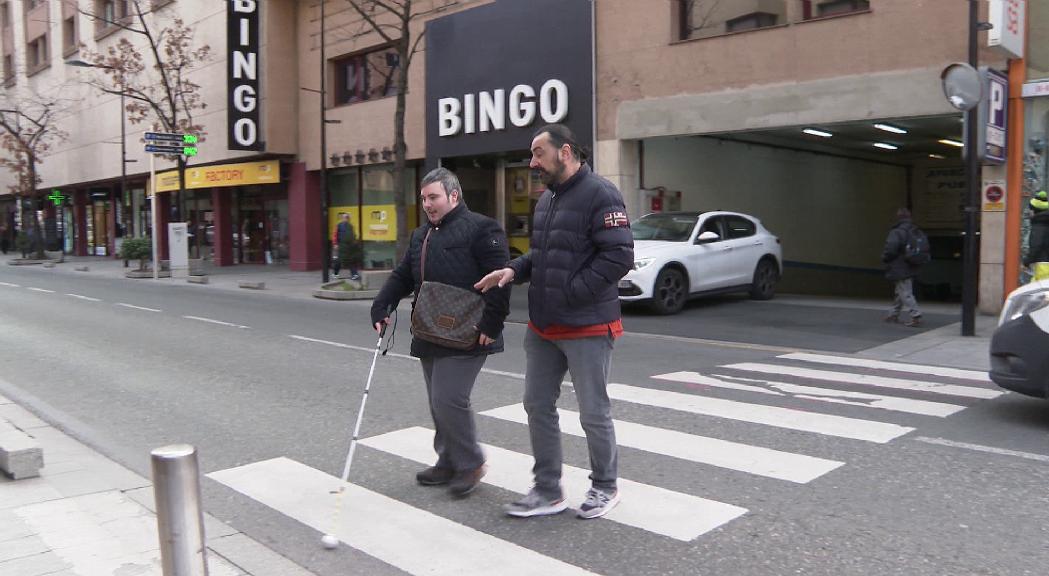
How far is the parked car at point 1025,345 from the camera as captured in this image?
20.3ft

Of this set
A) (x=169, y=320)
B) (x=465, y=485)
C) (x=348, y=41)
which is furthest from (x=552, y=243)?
(x=348, y=41)

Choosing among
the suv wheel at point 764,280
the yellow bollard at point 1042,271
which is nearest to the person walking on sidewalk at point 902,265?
the yellow bollard at point 1042,271

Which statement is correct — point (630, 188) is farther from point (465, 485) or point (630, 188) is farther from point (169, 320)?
point (465, 485)

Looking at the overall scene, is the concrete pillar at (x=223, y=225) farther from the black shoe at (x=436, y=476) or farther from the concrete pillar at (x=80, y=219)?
the black shoe at (x=436, y=476)

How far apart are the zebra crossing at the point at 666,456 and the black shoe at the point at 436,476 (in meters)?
0.27

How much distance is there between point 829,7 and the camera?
15195 millimetres

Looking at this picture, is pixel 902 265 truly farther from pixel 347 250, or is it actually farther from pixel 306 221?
pixel 306 221

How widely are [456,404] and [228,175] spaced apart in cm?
2910

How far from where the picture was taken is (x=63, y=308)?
16859mm

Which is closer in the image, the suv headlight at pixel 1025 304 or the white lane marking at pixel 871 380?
the suv headlight at pixel 1025 304

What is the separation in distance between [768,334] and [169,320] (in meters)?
9.66

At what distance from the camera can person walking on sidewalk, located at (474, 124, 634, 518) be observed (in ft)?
13.9

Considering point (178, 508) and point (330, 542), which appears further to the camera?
point (330, 542)

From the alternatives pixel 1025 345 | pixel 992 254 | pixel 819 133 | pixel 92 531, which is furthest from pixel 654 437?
pixel 819 133
